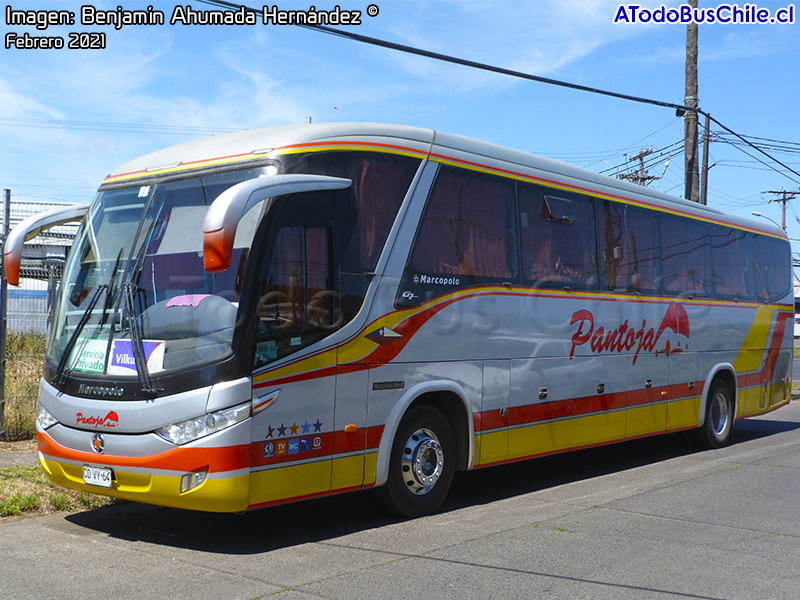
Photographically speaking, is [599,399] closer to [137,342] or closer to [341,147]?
[341,147]

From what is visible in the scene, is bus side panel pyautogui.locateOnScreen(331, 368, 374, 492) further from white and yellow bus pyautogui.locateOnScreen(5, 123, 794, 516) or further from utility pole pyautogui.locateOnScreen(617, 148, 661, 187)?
utility pole pyautogui.locateOnScreen(617, 148, 661, 187)

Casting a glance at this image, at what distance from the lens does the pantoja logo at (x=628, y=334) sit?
987cm

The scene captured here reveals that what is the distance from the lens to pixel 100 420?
6.56 meters

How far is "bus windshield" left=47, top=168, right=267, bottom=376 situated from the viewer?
6.34 meters

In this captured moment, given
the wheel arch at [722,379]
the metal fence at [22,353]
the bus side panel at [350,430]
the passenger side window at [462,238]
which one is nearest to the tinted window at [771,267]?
the wheel arch at [722,379]

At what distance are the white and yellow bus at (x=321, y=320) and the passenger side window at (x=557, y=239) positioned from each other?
25 mm

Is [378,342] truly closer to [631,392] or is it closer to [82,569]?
[82,569]

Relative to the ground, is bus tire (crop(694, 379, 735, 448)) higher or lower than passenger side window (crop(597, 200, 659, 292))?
lower

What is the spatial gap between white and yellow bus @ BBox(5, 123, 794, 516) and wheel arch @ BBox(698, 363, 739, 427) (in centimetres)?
303

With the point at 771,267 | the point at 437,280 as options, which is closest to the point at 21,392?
the point at 437,280

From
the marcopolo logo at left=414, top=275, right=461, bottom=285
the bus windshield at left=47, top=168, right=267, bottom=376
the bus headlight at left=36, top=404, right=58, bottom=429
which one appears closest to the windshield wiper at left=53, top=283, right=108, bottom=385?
the bus windshield at left=47, top=168, right=267, bottom=376

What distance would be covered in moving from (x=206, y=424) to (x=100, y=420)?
1.00 metres

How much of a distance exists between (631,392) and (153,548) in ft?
21.7

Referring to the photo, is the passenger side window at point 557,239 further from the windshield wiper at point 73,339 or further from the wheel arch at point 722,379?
the windshield wiper at point 73,339
